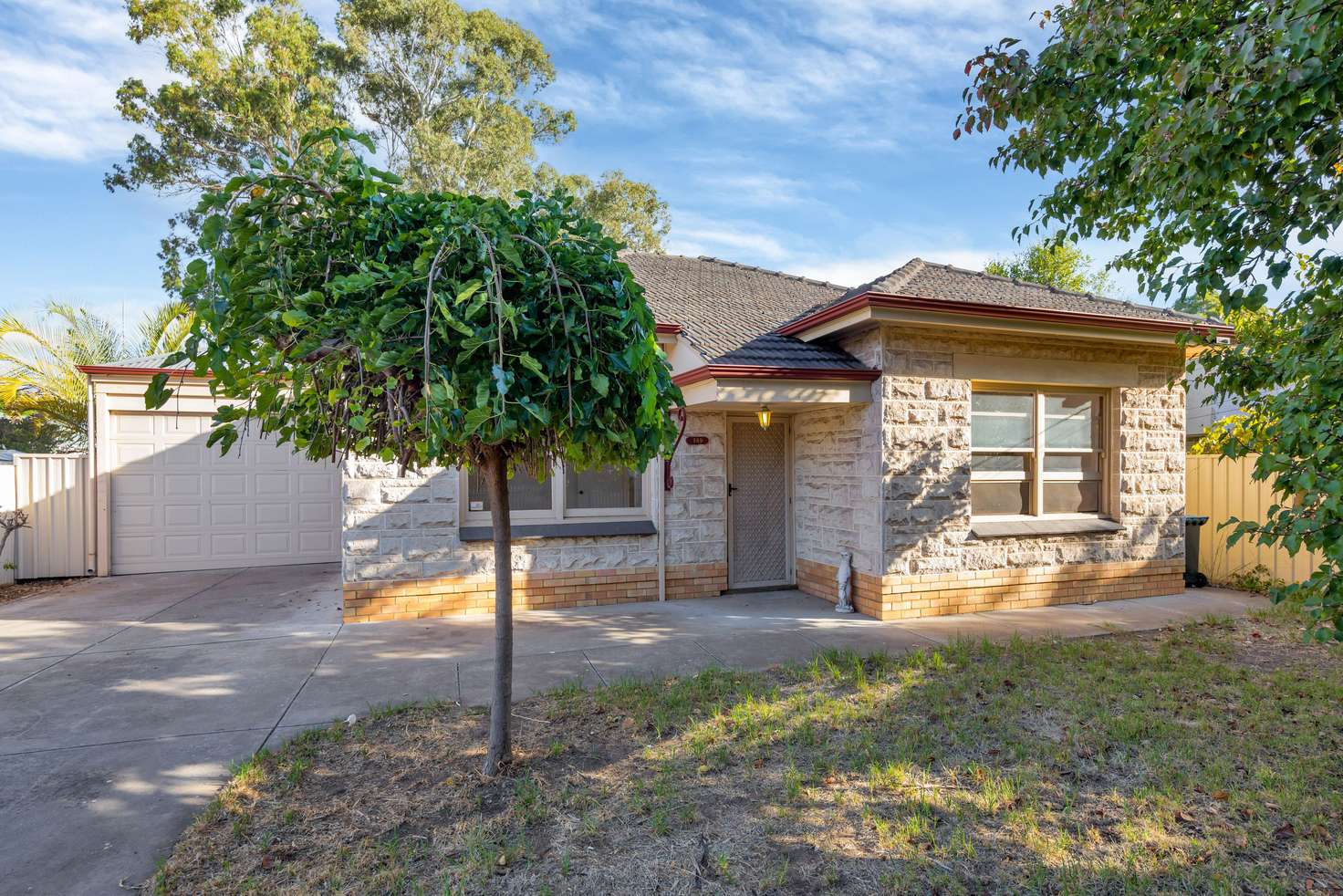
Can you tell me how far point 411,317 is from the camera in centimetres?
260

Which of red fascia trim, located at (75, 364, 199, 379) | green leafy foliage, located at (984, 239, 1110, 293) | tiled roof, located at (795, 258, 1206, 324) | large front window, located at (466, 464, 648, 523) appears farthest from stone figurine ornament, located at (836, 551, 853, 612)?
green leafy foliage, located at (984, 239, 1110, 293)

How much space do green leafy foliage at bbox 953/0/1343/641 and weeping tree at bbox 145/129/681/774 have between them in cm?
297

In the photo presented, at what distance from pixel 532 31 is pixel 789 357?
17.4m

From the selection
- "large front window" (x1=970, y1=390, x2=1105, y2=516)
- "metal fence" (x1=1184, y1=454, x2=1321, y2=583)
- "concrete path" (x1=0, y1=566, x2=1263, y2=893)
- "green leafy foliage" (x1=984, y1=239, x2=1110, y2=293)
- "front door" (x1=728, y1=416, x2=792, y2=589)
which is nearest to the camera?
"concrete path" (x1=0, y1=566, x2=1263, y2=893)

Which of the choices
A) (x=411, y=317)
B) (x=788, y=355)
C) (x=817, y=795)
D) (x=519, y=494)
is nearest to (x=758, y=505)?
(x=788, y=355)

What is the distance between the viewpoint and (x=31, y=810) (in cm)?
326

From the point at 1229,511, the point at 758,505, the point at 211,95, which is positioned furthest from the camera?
the point at 211,95

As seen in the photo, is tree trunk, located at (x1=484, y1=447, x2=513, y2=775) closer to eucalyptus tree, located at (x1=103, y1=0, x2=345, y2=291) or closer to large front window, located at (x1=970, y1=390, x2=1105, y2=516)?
large front window, located at (x1=970, y1=390, x2=1105, y2=516)

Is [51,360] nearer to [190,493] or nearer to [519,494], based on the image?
[190,493]

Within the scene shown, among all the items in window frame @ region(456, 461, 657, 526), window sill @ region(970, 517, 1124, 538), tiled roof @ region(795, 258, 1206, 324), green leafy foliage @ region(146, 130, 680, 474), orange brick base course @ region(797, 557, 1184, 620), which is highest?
tiled roof @ region(795, 258, 1206, 324)

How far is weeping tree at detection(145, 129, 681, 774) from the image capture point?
8.25 feet

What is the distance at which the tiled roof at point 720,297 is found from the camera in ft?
26.2

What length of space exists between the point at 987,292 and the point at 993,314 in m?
1.50

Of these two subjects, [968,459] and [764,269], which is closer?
[968,459]
